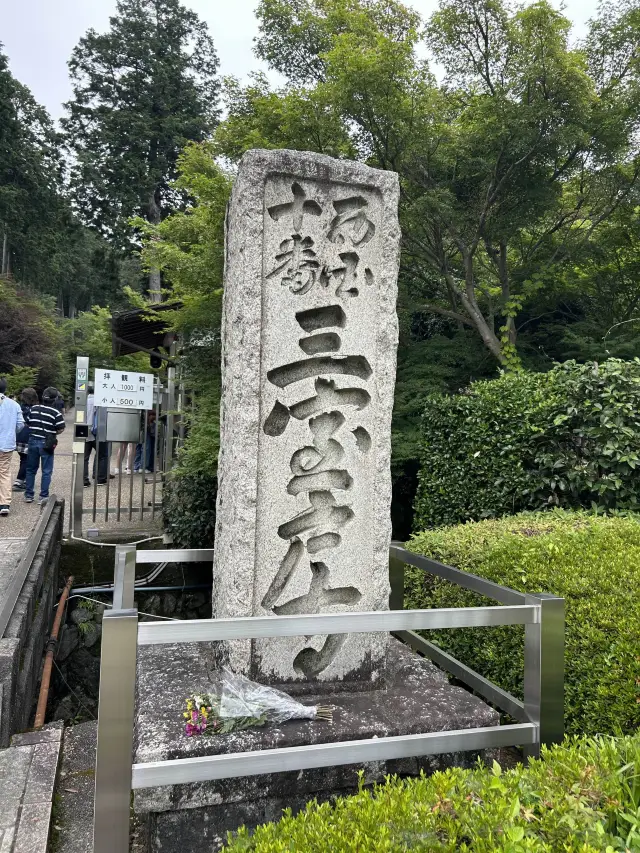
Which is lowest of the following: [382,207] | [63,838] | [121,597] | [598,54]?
[63,838]

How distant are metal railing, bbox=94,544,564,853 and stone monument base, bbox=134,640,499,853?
227 millimetres

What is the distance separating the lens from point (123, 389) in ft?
25.2

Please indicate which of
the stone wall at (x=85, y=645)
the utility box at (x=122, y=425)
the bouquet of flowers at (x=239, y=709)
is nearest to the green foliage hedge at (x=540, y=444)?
the stone wall at (x=85, y=645)

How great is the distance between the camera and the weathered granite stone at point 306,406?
9.44 feet

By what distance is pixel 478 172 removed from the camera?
8.32 metres

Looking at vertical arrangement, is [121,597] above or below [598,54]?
below

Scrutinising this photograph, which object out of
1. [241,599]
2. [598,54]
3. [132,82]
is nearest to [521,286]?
[598,54]

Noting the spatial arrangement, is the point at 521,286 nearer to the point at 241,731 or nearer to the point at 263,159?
the point at 263,159

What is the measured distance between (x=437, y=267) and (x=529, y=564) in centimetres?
625

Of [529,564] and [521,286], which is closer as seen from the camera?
[529,564]

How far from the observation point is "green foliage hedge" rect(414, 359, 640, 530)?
5.08 m


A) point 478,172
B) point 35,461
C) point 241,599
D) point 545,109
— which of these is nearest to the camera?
point 241,599

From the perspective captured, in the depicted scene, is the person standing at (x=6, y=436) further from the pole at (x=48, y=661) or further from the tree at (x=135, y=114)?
the tree at (x=135, y=114)

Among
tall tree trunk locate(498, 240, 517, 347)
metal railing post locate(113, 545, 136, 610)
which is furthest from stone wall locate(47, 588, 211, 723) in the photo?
tall tree trunk locate(498, 240, 517, 347)
